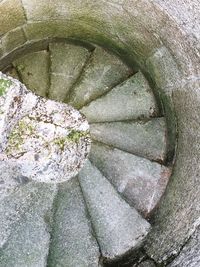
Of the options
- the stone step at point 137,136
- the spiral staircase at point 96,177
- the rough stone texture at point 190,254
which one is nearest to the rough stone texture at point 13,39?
the spiral staircase at point 96,177

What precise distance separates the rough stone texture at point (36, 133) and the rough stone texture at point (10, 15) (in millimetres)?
828

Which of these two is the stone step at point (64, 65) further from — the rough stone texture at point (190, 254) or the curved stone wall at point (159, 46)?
the rough stone texture at point (190, 254)

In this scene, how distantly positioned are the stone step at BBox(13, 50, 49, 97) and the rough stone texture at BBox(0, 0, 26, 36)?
3.46 ft

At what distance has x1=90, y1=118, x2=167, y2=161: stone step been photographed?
521cm

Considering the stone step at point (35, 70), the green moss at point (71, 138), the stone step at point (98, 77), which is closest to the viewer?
the green moss at point (71, 138)

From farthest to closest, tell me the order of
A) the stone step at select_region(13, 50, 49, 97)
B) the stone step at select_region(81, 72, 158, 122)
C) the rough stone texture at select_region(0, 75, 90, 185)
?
the stone step at select_region(13, 50, 49, 97) < the stone step at select_region(81, 72, 158, 122) < the rough stone texture at select_region(0, 75, 90, 185)

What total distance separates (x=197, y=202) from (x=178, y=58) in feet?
3.92

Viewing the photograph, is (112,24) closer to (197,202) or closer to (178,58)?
(178,58)

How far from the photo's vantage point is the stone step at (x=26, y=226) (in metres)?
4.41

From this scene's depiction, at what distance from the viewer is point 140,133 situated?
525 cm

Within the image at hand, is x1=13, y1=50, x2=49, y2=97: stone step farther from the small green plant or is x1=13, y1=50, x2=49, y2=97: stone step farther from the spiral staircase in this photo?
the small green plant

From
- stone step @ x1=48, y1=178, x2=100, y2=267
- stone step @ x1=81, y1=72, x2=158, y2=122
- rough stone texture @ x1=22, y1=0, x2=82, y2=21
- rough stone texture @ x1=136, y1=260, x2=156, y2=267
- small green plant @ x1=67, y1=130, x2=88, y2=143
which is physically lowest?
rough stone texture @ x1=136, y1=260, x2=156, y2=267

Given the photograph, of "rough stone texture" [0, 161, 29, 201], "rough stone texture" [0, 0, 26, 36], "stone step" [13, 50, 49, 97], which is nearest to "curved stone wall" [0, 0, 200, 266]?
"rough stone texture" [0, 0, 26, 36]

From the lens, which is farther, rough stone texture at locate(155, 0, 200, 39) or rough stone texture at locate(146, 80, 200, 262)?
rough stone texture at locate(146, 80, 200, 262)
